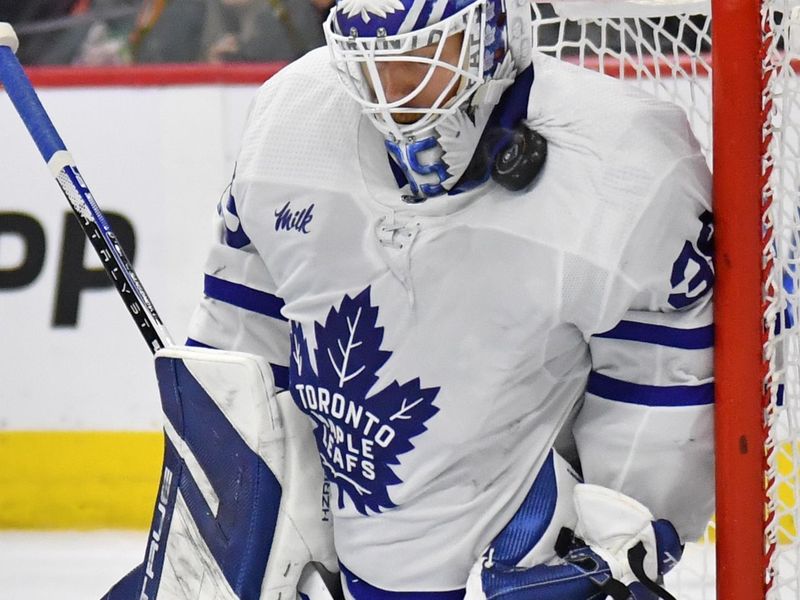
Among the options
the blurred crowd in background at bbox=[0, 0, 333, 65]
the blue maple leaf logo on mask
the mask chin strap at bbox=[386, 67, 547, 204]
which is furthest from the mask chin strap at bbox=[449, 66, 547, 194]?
the blurred crowd in background at bbox=[0, 0, 333, 65]

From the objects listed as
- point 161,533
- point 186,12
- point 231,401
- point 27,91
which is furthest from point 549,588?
point 186,12

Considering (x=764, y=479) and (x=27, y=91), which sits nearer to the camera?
(x=764, y=479)

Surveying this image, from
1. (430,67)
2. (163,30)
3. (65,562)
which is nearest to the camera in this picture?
(430,67)

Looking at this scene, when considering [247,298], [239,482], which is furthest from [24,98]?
[239,482]

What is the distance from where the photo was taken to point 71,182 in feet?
4.93

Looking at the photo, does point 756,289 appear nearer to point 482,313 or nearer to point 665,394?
point 665,394

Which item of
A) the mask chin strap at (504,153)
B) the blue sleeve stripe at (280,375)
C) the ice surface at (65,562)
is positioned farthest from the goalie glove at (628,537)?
the ice surface at (65,562)

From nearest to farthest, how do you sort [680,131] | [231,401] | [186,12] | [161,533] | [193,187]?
[680,131] < [231,401] < [161,533] < [193,187] < [186,12]

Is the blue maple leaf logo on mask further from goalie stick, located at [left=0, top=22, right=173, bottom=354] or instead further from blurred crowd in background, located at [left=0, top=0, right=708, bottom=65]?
blurred crowd in background, located at [left=0, top=0, right=708, bottom=65]

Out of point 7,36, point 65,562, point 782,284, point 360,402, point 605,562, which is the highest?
point 7,36

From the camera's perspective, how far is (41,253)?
269 centimetres

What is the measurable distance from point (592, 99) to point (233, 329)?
1.67ft

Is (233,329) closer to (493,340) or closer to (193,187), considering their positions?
(493,340)

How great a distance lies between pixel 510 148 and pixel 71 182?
20.8 inches
